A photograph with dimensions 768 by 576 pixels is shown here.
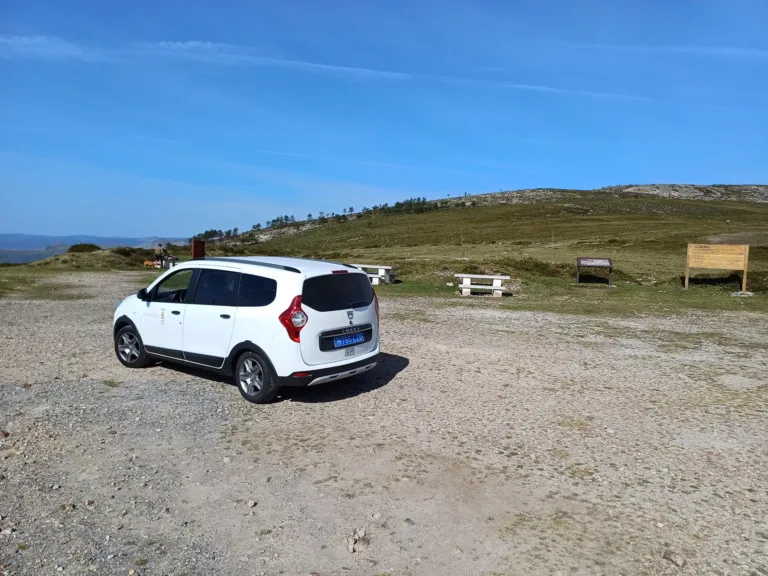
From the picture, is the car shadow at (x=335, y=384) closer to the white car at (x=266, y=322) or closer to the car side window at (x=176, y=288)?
the white car at (x=266, y=322)

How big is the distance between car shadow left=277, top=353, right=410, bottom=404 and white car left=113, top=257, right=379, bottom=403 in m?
0.40

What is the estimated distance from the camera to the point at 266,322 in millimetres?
6746

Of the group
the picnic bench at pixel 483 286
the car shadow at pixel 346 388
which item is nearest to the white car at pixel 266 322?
the car shadow at pixel 346 388

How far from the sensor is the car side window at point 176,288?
7789 millimetres

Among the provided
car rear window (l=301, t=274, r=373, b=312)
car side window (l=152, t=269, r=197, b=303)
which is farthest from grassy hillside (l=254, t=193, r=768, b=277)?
car side window (l=152, t=269, r=197, b=303)

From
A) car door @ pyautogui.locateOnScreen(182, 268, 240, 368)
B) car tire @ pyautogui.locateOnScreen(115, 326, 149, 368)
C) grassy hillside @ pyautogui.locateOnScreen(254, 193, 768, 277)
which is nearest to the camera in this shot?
car door @ pyautogui.locateOnScreen(182, 268, 240, 368)

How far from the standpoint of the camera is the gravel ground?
3762mm

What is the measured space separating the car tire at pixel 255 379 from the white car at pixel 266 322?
12mm

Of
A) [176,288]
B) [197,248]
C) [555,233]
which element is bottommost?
[176,288]

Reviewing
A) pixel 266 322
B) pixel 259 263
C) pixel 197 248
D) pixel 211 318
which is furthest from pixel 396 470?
pixel 197 248

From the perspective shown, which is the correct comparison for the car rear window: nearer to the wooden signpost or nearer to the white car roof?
the white car roof

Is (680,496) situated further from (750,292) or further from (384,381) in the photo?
(750,292)

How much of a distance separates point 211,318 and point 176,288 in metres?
1.50

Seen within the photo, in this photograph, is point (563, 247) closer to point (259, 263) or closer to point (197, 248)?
point (197, 248)
